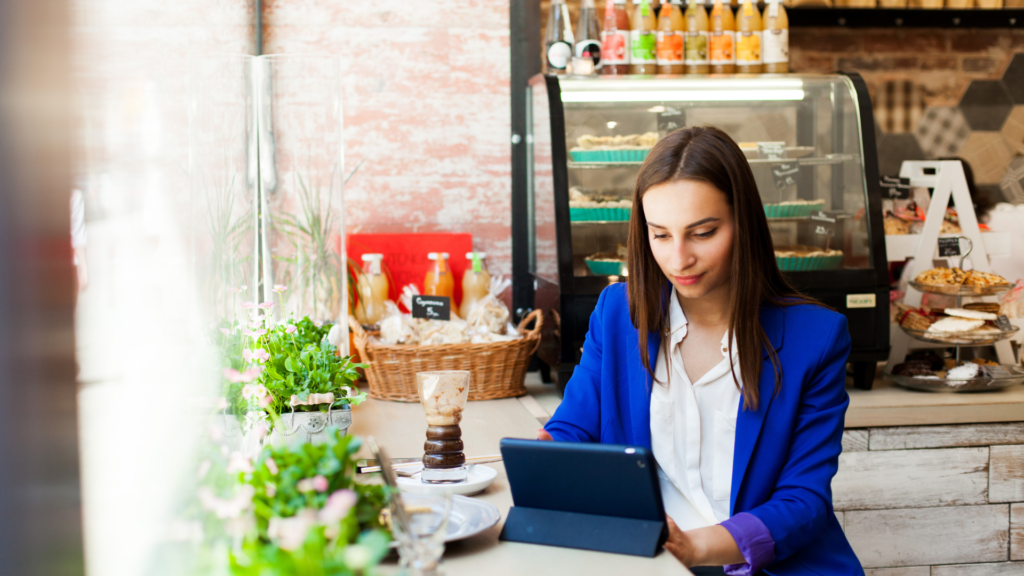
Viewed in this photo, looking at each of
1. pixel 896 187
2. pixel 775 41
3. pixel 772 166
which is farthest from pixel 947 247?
pixel 775 41

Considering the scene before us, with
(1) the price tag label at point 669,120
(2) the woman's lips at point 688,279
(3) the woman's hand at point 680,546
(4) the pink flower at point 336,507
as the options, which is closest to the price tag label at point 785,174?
(1) the price tag label at point 669,120

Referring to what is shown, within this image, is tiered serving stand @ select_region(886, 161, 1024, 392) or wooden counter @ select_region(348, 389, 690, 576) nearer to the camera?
wooden counter @ select_region(348, 389, 690, 576)

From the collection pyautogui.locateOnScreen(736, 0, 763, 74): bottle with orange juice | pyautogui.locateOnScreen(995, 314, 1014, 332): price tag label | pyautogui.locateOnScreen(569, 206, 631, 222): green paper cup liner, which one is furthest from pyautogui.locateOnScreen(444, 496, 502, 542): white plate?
pyautogui.locateOnScreen(736, 0, 763, 74): bottle with orange juice

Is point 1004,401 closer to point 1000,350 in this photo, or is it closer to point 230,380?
point 1000,350

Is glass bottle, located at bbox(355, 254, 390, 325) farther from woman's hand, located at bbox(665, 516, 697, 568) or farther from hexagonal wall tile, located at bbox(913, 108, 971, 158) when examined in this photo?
hexagonal wall tile, located at bbox(913, 108, 971, 158)

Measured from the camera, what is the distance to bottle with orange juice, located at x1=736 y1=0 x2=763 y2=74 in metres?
2.77

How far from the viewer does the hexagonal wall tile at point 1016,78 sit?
326cm

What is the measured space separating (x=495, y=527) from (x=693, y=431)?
0.46 metres

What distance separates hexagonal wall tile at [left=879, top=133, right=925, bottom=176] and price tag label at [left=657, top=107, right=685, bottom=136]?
1165mm

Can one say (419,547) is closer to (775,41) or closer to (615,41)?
(615,41)

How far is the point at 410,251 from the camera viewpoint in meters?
2.84

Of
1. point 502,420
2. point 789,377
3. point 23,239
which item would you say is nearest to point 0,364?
point 23,239

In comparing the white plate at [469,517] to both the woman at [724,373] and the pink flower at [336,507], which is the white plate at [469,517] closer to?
the woman at [724,373]

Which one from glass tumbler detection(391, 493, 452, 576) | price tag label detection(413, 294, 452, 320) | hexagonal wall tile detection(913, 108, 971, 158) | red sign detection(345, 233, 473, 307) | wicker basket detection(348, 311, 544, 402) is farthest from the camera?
hexagonal wall tile detection(913, 108, 971, 158)
